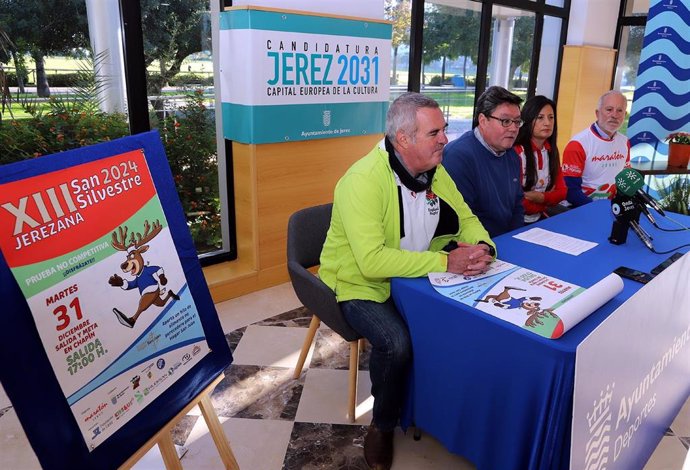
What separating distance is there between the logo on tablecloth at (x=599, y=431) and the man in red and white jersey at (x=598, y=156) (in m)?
1.99

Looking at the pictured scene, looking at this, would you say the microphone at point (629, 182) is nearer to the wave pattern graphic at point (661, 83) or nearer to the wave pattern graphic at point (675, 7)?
the wave pattern graphic at point (661, 83)

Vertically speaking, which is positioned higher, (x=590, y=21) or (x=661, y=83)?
(x=590, y=21)

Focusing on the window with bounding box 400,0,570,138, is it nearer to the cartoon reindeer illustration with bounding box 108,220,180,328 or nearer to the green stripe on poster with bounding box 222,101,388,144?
the green stripe on poster with bounding box 222,101,388,144

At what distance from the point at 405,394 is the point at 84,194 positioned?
3.91 feet

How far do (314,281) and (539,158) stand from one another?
5.35ft

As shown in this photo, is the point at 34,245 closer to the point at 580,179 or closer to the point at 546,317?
the point at 546,317

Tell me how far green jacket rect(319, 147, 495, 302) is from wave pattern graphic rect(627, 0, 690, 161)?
400cm

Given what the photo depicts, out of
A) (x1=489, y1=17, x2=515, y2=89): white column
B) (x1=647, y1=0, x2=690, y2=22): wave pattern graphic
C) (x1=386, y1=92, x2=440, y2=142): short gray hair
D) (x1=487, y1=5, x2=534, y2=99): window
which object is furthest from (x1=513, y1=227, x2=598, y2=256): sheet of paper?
(x1=647, y1=0, x2=690, y2=22): wave pattern graphic

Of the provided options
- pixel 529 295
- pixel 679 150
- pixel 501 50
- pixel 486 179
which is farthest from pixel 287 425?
pixel 501 50

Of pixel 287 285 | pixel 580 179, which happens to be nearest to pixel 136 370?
pixel 287 285

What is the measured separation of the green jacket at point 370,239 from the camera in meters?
1.65

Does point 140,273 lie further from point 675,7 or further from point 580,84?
point 580,84

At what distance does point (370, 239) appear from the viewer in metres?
1.66

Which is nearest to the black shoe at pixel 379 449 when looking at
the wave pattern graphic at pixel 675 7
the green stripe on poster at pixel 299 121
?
the green stripe on poster at pixel 299 121
